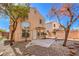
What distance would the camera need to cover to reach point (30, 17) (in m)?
2.72

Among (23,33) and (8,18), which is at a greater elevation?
(8,18)

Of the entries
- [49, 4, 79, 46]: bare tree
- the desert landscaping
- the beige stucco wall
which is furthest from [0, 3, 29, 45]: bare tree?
the beige stucco wall

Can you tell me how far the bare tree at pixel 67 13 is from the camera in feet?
8.85

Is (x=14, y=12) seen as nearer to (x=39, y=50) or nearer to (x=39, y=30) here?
(x=39, y=30)

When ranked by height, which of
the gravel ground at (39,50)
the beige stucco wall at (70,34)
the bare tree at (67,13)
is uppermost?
the bare tree at (67,13)

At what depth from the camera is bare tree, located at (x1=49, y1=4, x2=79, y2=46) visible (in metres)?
2.70

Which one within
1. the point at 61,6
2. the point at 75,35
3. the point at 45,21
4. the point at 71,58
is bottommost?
the point at 71,58

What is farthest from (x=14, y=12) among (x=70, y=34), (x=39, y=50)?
(x=70, y=34)

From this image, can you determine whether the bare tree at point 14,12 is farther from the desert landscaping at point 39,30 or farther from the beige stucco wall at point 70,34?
the beige stucco wall at point 70,34

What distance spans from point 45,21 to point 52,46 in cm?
32

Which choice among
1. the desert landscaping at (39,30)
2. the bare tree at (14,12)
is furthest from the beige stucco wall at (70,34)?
the bare tree at (14,12)

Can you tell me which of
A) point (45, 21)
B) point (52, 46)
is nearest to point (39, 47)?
point (52, 46)

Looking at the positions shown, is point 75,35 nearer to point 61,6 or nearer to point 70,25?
point 70,25

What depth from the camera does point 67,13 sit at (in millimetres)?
2711
